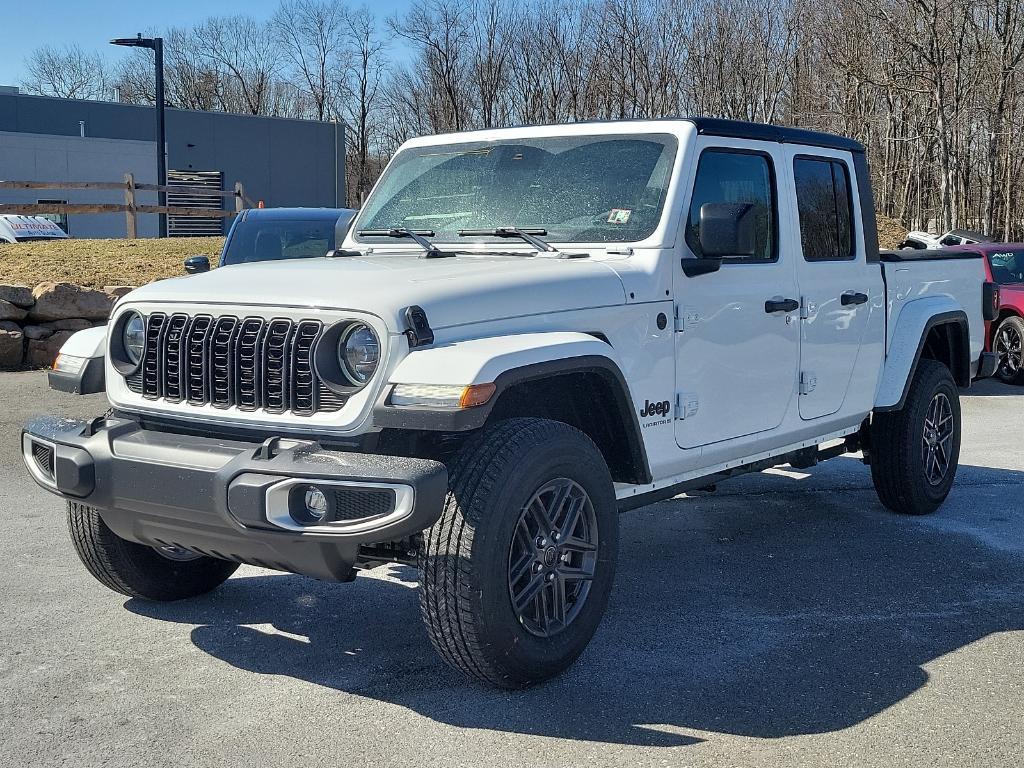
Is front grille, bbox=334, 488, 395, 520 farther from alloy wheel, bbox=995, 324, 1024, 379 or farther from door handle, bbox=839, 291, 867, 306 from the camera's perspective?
alloy wheel, bbox=995, 324, 1024, 379

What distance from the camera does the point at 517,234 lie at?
5.05 m

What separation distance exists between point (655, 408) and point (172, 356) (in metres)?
1.84

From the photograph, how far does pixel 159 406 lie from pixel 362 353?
2.85 feet

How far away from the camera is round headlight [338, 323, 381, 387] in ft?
12.9

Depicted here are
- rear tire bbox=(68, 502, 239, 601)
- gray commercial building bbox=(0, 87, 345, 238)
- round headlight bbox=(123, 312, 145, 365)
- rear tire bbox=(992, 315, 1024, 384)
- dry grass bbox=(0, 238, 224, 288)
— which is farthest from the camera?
gray commercial building bbox=(0, 87, 345, 238)

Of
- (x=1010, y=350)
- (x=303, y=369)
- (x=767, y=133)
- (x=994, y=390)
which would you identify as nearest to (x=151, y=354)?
(x=303, y=369)

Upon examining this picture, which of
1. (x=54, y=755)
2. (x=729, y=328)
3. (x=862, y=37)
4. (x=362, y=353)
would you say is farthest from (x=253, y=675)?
(x=862, y=37)

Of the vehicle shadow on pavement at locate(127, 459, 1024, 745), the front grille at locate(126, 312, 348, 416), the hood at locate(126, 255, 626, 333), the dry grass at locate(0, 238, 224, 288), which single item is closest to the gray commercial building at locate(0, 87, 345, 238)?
the dry grass at locate(0, 238, 224, 288)

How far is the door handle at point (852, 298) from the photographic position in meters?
6.02

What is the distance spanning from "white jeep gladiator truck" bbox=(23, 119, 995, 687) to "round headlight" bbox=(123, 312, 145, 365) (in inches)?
0.4

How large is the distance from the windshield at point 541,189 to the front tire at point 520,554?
3.96 feet

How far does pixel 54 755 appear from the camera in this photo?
145 inches

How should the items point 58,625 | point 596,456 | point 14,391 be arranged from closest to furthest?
point 596,456
point 58,625
point 14,391

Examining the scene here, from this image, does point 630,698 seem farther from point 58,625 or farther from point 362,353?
point 58,625
